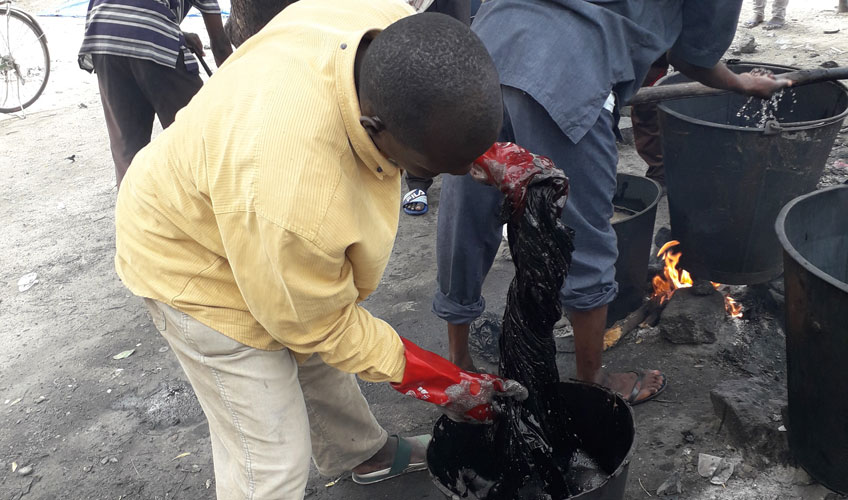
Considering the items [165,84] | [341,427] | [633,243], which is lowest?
[341,427]

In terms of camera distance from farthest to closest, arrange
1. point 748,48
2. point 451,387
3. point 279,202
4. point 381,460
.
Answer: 1. point 748,48
2. point 381,460
3. point 451,387
4. point 279,202

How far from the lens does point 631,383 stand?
2.85 metres

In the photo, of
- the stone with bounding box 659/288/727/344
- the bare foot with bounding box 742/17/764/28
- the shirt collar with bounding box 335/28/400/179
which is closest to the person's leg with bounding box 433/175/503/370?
the shirt collar with bounding box 335/28/400/179

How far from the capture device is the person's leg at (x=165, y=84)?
376 centimetres

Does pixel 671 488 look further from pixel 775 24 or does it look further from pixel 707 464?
pixel 775 24

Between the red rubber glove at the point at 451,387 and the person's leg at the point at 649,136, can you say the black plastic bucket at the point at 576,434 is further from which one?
the person's leg at the point at 649,136

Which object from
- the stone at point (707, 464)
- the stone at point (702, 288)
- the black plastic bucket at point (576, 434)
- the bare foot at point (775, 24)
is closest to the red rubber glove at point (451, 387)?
the black plastic bucket at point (576, 434)

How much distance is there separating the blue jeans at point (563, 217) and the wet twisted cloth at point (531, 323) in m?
0.34

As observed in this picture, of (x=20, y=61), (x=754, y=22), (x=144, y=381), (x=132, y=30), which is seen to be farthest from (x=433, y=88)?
(x=20, y=61)

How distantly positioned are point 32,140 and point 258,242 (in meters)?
6.46

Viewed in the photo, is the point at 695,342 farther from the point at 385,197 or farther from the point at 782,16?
the point at 782,16

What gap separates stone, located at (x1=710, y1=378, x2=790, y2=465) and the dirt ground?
0.13 ft

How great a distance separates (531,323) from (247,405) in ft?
2.90

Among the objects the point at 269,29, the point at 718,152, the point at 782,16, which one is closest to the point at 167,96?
the point at 269,29
